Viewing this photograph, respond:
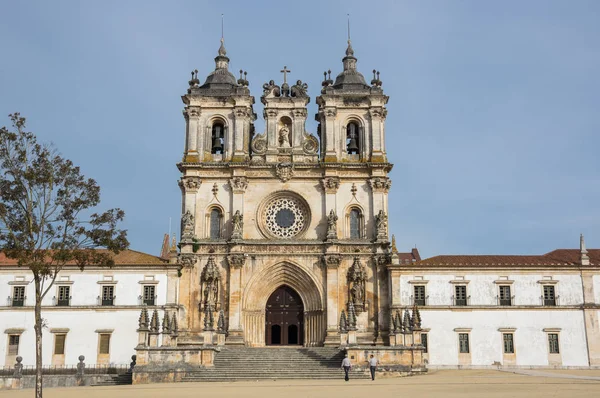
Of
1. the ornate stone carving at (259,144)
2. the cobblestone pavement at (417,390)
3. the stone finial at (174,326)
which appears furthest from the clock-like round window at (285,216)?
the cobblestone pavement at (417,390)

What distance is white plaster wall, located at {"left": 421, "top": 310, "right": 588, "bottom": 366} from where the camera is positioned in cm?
4209

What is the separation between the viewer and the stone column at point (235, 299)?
42434mm

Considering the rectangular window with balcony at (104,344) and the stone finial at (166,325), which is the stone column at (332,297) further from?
the rectangular window with balcony at (104,344)

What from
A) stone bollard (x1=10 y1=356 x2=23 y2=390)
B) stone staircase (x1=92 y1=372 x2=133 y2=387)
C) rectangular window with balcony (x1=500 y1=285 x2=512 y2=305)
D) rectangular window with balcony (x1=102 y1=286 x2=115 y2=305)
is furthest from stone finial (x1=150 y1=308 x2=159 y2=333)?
rectangular window with balcony (x1=500 y1=285 x2=512 y2=305)

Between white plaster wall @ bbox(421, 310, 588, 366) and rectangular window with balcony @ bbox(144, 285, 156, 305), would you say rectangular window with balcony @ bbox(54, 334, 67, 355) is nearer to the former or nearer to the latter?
rectangular window with balcony @ bbox(144, 285, 156, 305)

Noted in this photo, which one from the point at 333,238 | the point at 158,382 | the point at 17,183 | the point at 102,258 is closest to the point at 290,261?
the point at 333,238

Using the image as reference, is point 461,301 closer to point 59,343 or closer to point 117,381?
point 117,381

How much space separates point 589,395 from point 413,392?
5586 mm

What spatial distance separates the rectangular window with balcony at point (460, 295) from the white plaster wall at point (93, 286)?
17880 mm

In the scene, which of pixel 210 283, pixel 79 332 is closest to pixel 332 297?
pixel 210 283

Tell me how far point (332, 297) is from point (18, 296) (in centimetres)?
1903

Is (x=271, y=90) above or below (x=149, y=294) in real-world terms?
above

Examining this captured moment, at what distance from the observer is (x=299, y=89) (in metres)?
47.9

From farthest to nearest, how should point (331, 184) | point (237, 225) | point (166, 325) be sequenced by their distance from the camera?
point (331, 184) → point (237, 225) → point (166, 325)
